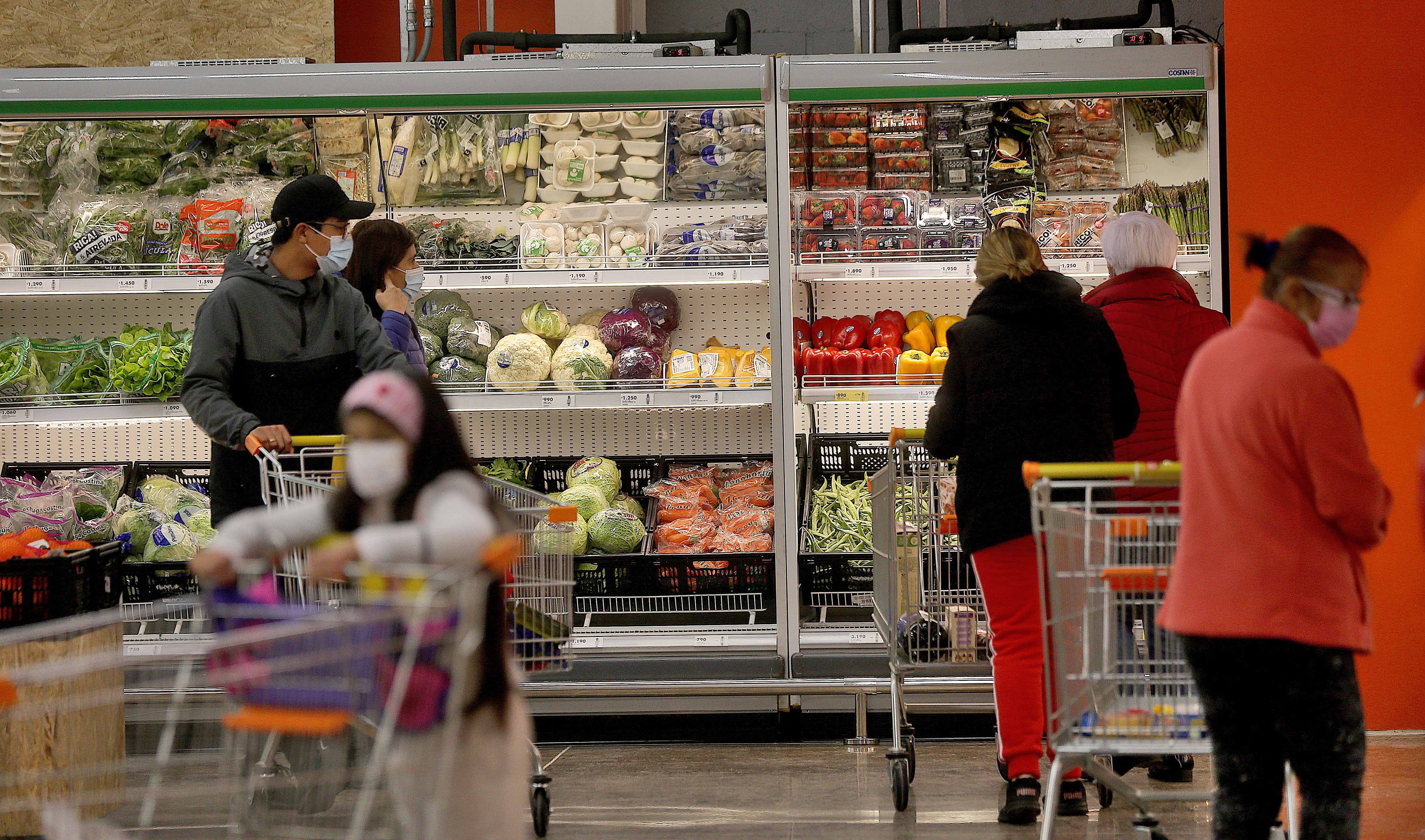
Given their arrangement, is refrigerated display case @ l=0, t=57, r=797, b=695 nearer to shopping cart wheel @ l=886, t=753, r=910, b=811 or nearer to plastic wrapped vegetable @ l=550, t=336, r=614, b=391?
plastic wrapped vegetable @ l=550, t=336, r=614, b=391

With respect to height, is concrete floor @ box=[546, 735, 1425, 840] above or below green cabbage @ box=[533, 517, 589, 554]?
below

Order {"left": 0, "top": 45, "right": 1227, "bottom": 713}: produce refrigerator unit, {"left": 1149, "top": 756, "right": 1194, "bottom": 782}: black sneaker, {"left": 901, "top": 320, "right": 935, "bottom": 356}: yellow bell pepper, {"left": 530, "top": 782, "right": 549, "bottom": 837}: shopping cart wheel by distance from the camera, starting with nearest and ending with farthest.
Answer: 1. {"left": 530, "top": 782, "right": 549, "bottom": 837}: shopping cart wheel
2. {"left": 1149, "top": 756, "right": 1194, "bottom": 782}: black sneaker
3. {"left": 0, "top": 45, "right": 1227, "bottom": 713}: produce refrigerator unit
4. {"left": 901, "top": 320, "right": 935, "bottom": 356}: yellow bell pepper

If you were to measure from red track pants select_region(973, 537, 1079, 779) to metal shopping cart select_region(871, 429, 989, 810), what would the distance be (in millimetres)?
220

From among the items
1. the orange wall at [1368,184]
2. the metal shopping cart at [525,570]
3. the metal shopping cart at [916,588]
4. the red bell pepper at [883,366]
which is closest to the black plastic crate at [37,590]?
the metal shopping cart at [525,570]

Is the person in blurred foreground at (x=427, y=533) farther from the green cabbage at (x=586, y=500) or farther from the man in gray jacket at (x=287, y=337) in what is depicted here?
the green cabbage at (x=586, y=500)

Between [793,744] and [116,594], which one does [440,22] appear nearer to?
[116,594]

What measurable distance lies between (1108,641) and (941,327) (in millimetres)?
2573

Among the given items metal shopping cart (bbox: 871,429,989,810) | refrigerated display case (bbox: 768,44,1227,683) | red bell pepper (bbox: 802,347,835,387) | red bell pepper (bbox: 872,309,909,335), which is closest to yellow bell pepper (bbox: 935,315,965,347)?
refrigerated display case (bbox: 768,44,1227,683)

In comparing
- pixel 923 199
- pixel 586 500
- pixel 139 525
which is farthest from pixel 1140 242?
pixel 139 525

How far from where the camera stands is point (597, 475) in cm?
510

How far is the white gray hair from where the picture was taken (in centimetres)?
381

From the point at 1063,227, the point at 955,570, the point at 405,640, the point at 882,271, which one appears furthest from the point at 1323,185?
the point at 405,640

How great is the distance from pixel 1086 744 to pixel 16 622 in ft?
9.81

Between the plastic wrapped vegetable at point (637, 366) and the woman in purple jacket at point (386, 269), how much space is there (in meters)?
0.86
